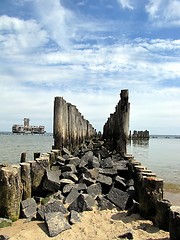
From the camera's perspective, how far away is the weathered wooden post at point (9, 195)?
530cm

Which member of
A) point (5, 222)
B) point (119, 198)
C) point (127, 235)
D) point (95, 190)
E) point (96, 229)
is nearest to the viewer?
point (127, 235)

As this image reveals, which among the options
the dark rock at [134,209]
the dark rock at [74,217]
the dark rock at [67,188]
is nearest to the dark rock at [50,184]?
the dark rock at [67,188]

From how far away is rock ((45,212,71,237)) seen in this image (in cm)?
467

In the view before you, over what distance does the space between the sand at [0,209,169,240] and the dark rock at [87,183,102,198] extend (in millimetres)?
960

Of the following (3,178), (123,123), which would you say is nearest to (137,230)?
(3,178)

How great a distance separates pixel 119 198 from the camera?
19.7ft

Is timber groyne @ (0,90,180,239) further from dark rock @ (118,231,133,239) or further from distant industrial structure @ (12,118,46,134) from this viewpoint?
distant industrial structure @ (12,118,46,134)

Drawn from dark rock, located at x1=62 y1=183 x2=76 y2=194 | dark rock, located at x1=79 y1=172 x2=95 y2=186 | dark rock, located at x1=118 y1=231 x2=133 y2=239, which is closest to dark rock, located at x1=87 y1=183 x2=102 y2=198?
dark rock, located at x1=79 y1=172 x2=95 y2=186

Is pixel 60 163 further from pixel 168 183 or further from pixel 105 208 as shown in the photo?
pixel 168 183

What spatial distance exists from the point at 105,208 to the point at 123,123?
5.25 m

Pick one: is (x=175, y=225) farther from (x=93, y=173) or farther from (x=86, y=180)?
(x=93, y=173)

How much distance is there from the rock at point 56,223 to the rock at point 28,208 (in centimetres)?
59

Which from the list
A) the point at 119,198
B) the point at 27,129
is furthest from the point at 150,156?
Answer: the point at 27,129

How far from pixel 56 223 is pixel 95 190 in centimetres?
187
